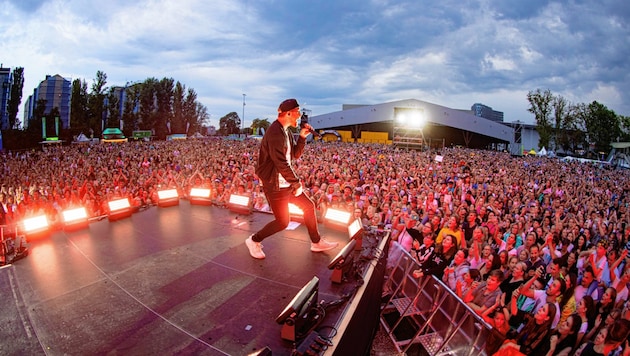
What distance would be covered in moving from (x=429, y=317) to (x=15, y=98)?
152ft

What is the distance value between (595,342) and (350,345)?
9.40 ft

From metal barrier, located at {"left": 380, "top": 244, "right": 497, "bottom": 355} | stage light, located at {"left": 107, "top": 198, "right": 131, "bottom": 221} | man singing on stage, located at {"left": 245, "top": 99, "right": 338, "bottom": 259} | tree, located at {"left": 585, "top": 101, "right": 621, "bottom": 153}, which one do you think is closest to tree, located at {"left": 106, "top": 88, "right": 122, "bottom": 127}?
stage light, located at {"left": 107, "top": 198, "right": 131, "bottom": 221}

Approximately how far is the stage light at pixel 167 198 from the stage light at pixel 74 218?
1.44m

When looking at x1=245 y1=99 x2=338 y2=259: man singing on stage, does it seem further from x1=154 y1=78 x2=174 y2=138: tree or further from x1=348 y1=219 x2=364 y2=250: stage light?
x1=154 y1=78 x2=174 y2=138: tree

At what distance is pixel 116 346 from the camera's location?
2195mm

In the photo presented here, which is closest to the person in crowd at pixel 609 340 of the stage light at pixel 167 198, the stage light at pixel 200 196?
the stage light at pixel 200 196

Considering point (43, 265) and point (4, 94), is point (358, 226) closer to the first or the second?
point (43, 265)

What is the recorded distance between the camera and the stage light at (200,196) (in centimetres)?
626

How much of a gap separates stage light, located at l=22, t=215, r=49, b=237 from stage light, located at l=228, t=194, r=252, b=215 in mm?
2591

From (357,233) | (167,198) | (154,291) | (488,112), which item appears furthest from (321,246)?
(488,112)

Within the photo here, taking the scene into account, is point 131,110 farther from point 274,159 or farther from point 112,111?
point 274,159

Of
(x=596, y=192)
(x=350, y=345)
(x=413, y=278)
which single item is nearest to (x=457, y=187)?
(x=596, y=192)

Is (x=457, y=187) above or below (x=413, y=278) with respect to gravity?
above

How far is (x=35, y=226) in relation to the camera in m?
4.11
